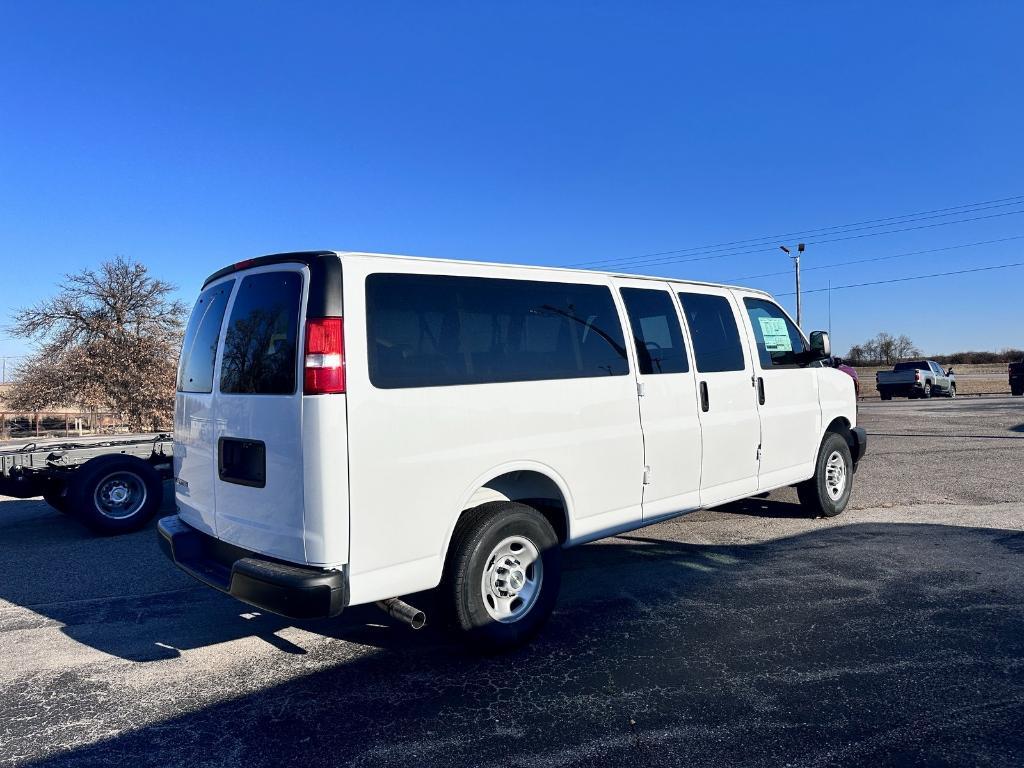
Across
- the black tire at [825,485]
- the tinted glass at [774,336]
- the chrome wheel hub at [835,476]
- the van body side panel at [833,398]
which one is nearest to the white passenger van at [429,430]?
the tinted glass at [774,336]

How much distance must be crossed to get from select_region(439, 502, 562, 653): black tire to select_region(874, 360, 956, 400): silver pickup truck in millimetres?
30899

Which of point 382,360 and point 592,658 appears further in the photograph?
point 592,658

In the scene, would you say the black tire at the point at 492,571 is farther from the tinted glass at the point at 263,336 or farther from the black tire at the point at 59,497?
the black tire at the point at 59,497

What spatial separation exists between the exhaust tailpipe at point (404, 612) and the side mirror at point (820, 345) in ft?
15.5

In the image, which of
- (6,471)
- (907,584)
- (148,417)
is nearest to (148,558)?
(6,471)

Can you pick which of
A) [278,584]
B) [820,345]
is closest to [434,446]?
[278,584]

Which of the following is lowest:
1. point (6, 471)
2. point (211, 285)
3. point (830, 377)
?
point (6, 471)

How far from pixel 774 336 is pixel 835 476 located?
1829 mm

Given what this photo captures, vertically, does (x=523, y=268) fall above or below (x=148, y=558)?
above

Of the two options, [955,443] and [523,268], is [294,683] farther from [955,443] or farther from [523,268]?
[955,443]

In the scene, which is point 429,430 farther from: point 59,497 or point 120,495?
point 59,497

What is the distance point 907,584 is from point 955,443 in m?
9.45

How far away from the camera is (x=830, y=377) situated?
22.2 feet

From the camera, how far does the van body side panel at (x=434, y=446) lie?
3.27 m
